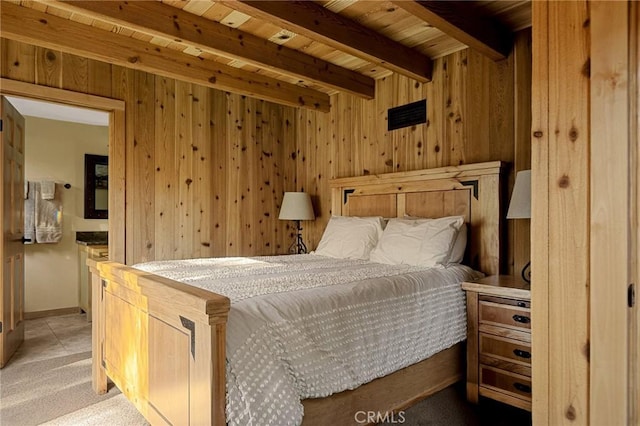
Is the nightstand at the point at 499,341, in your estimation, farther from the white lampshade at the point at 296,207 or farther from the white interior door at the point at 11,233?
the white interior door at the point at 11,233

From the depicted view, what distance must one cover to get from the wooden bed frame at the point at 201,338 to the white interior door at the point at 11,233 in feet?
3.36

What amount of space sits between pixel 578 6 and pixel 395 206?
2.47 metres

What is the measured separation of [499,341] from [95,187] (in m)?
4.77

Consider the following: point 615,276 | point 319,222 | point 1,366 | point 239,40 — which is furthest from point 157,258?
point 615,276

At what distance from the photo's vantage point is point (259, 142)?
4195mm

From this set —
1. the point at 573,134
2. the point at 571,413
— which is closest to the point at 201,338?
the point at 571,413

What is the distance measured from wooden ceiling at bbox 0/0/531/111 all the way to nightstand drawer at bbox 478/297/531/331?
1680mm

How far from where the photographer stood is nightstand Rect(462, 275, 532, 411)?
2.08 metres

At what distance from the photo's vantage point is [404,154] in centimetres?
345

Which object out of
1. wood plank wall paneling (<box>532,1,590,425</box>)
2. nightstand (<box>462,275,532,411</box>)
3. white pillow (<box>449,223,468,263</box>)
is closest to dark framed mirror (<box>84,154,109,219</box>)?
white pillow (<box>449,223,468,263</box>)

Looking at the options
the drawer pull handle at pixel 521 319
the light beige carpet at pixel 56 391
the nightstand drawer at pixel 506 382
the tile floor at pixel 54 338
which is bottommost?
the tile floor at pixel 54 338

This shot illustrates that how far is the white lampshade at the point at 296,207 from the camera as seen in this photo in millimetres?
3992

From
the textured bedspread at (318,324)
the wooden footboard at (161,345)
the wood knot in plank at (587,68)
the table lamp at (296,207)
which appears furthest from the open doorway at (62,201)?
the wood knot in plank at (587,68)

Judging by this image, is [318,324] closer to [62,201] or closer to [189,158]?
[189,158]
